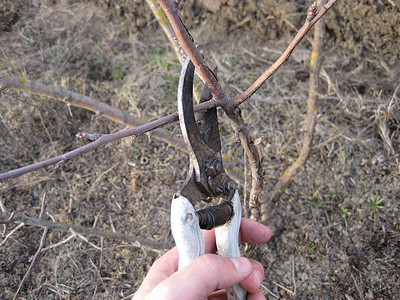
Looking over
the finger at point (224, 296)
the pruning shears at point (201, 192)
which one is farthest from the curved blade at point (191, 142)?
the finger at point (224, 296)

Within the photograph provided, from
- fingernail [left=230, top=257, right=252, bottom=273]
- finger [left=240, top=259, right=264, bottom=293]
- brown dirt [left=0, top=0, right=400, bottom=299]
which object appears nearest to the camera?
fingernail [left=230, top=257, right=252, bottom=273]

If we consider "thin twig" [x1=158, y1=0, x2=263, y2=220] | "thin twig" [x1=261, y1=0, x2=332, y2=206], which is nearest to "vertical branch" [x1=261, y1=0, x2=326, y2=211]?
"thin twig" [x1=261, y1=0, x2=332, y2=206]

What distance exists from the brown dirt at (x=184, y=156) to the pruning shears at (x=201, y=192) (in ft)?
2.86

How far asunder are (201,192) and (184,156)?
1.48 meters

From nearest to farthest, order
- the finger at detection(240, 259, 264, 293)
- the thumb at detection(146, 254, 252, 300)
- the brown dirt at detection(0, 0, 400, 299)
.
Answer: the thumb at detection(146, 254, 252, 300), the finger at detection(240, 259, 264, 293), the brown dirt at detection(0, 0, 400, 299)

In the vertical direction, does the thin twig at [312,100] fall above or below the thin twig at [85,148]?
below

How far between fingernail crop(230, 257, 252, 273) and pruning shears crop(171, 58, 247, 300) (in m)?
0.12

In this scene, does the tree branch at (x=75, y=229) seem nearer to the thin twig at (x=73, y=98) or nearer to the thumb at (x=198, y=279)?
the thin twig at (x=73, y=98)

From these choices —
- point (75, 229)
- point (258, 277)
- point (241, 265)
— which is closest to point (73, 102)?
point (75, 229)

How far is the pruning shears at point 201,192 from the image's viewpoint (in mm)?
1377

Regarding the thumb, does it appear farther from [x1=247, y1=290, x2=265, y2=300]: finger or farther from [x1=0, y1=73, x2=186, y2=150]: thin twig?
[x1=0, y1=73, x2=186, y2=150]: thin twig

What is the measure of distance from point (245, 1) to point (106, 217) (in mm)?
2530

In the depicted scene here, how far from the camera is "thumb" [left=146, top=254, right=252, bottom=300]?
4.34ft

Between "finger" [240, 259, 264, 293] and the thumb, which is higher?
the thumb
